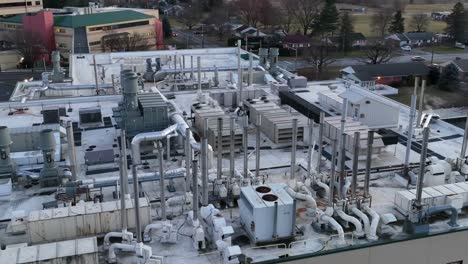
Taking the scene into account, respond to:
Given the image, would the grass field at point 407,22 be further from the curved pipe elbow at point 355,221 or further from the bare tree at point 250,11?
the curved pipe elbow at point 355,221

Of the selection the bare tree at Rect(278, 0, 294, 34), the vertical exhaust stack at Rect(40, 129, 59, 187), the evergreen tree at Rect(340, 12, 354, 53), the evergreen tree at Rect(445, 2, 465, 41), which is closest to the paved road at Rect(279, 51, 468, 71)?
the evergreen tree at Rect(340, 12, 354, 53)

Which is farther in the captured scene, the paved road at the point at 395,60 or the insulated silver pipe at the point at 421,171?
the paved road at the point at 395,60

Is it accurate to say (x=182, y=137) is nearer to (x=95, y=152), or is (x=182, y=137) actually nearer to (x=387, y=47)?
(x=95, y=152)

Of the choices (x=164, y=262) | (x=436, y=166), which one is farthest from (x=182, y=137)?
(x=436, y=166)

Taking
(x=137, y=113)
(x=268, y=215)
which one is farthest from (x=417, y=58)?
(x=268, y=215)

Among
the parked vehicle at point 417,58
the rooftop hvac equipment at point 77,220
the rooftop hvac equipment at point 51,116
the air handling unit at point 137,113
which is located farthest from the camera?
the parked vehicle at point 417,58

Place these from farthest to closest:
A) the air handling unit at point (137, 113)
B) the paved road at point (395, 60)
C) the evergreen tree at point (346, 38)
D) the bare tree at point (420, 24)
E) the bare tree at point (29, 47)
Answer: the bare tree at point (420, 24), the evergreen tree at point (346, 38), the paved road at point (395, 60), the bare tree at point (29, 47), the air handling unit at point (137, 113)

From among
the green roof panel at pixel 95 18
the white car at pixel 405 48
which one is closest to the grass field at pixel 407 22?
the white car at pixel 405 48
